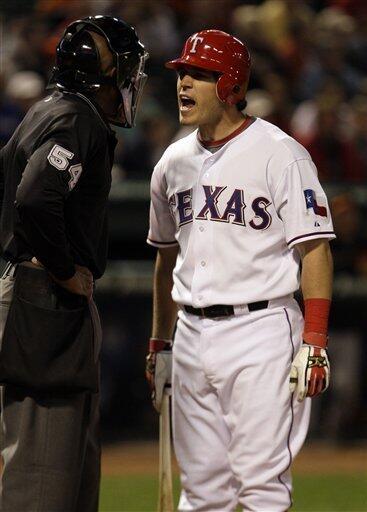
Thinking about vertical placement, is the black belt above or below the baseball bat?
above

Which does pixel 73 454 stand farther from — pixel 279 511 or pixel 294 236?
pixel 294 236

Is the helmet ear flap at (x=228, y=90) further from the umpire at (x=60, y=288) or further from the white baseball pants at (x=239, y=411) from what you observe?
the white baseball pants at (x=239, y=411)

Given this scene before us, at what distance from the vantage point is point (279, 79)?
11.5 metres

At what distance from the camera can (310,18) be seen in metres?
12.8

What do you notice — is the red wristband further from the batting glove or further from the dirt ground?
the dirt ground

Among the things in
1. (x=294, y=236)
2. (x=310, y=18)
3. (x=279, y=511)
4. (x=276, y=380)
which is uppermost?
(x=310, y=18)

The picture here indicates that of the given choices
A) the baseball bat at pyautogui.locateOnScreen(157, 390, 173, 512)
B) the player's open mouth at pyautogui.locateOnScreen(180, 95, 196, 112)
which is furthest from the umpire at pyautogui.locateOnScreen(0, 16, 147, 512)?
the baseball bat at pyautogui.locateOnScreen(157, 390, 173, 512)

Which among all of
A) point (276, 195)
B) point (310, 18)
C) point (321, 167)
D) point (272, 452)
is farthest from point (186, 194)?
point (310, 18)

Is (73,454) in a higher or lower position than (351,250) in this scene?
lower

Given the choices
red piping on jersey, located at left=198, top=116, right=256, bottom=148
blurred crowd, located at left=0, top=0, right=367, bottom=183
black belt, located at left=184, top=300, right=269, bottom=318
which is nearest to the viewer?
black belt, located at left=184, top=300, right=269, bottom=318

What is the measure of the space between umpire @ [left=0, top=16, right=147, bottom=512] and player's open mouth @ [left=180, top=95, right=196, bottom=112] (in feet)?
0.89

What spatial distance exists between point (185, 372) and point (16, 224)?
3.06 feet

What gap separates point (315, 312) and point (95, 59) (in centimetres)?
126

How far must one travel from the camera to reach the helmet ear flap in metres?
4.92
